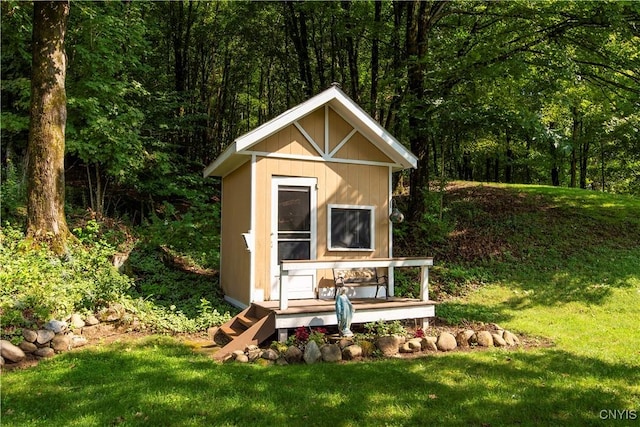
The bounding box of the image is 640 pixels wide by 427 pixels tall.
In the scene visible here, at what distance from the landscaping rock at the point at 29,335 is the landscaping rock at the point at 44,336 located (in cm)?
4

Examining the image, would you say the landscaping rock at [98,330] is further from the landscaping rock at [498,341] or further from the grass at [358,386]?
the landscaping rock at [498,341]

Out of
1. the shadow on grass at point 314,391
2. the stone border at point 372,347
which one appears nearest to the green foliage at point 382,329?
the stone border at point 372,347

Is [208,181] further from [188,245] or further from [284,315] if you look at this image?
[284,315]

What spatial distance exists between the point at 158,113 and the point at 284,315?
33.5ft

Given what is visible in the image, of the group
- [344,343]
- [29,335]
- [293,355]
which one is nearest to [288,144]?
[344,343]

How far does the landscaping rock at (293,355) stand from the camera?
5867 millimetres

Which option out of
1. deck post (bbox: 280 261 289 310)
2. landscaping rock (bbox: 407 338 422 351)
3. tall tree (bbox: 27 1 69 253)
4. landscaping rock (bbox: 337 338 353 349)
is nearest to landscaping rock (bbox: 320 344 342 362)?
landscaping rock (bbox: 337 338 353 349)

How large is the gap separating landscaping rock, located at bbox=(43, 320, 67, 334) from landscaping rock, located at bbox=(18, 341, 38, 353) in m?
0.32

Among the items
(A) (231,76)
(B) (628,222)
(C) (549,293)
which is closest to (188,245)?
(C) (549,293)

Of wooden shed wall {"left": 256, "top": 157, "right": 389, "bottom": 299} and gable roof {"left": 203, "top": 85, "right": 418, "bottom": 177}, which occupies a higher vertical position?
gable roof {"left": 203, "top": 85, "right": 418, "bottom": 177}

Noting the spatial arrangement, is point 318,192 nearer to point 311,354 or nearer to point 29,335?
point 311,354

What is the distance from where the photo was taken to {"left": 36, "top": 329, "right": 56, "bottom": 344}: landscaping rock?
5863 millimetres

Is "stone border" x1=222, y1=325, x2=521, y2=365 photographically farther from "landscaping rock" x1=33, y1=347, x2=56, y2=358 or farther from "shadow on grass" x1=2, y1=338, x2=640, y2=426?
"landscaping rock" x1=33, y1=347, x2=56, y2=358

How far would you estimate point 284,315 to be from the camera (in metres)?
6.55
